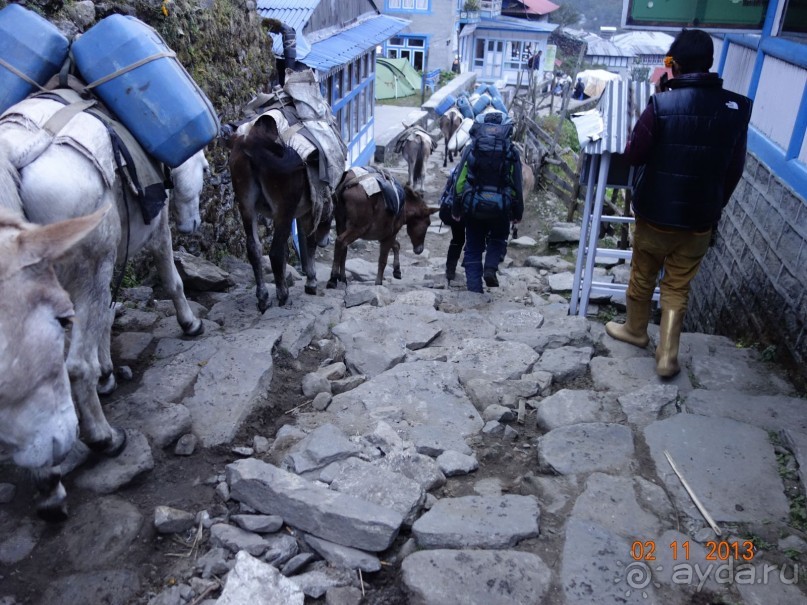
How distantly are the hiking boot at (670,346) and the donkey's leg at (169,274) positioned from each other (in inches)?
134

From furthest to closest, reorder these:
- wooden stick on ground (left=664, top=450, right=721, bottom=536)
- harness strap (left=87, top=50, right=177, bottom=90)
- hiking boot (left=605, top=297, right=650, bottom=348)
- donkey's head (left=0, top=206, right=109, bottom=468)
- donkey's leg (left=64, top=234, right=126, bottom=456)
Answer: hiking boot (left=605, top=297, right=650, bottom=348) < harness strap (left=87, top=50, right=177, bottom=90) < donkey's leg (left=64, top=234, right=126, bottom=456) < wooden stick on ground (left=664, top=450, right=721, bottom=536) < donkey's head (left=0, top=206, right=109, bottom=468)

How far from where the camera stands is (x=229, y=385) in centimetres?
391

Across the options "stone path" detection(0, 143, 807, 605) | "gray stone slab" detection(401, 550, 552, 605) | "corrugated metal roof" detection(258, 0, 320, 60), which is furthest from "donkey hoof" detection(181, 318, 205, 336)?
"corrugated metal roof" detection(258, 0, 320, 60)

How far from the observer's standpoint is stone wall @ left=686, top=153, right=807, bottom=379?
4438 millimetres

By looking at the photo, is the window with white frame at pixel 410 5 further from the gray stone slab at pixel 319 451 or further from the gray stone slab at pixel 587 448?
the gray stone slab at pixel 319 451

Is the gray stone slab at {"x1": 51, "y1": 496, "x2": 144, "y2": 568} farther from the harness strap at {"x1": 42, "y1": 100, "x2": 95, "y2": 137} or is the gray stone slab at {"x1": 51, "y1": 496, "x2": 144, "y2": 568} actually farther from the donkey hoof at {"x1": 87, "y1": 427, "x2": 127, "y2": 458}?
the harness strap at {"x1": 42, "y1": 100, "x2": 95, "y2": 137}

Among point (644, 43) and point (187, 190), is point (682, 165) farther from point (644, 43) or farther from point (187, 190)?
point (644, 43)

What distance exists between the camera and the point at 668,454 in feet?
11.0

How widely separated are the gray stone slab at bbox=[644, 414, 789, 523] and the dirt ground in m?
0.75

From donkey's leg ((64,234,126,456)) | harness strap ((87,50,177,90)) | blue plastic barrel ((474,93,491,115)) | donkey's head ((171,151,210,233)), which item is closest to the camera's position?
donkey's leg ((64,234,126,456))

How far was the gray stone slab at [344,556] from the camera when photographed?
8.45 feet

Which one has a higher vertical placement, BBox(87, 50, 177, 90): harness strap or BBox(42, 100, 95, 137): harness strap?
BBox(87, 50, 177, 90): harness strap

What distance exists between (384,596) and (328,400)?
1.69 metres

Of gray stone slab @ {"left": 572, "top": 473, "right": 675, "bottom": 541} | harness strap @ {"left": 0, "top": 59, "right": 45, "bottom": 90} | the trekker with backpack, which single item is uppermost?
harness strap @ {"left": 0, "top": 59, "right": 45, "bottom": 90}
